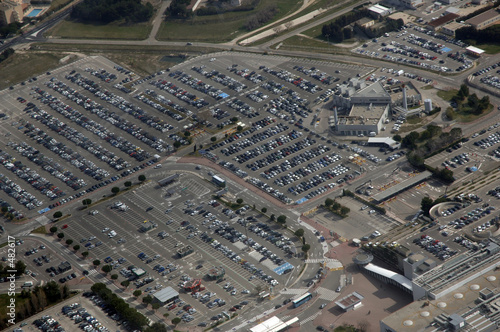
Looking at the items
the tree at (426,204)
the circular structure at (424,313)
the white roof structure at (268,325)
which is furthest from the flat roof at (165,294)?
the tree at (426,204)

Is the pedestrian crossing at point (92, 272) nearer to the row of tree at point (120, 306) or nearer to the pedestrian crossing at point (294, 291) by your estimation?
the row of tree at point (120, 306)

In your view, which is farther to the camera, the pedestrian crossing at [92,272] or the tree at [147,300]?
the pedestrian crossing at [92,272]

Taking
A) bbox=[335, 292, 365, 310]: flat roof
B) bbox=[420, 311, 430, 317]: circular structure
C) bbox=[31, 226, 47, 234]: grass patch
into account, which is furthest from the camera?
bbox=[31, 226, 47, 234]: grass patch

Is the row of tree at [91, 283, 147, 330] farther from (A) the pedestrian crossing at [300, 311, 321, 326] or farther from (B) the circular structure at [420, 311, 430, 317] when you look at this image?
(B) the circular structure at [420, 311, 430, 317]

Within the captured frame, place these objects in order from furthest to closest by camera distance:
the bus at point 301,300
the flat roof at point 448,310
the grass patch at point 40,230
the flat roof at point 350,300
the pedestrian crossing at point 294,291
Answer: the grass patch at point 40,230
the pedestrian crossing at point 294,291
the bus at point 301,300
the flat roof at point 350,300
the flat roof at point 448,310

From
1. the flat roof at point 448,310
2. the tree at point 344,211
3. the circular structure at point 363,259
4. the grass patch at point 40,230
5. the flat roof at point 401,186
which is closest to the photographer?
the flat roof at point 448,310

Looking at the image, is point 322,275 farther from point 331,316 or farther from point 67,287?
point 67,287

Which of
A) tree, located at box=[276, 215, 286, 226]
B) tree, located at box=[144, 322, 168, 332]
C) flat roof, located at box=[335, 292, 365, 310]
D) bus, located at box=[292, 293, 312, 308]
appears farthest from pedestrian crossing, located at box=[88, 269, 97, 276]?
flat roof, located at box=[335, 292, 365, 310]
